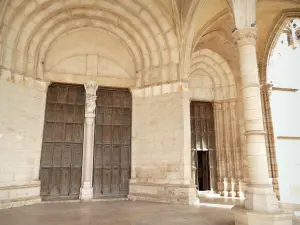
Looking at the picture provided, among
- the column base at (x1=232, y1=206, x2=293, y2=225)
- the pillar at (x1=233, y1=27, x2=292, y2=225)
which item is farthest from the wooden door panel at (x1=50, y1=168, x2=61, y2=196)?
the column base at (x1=232, y1=206, x2=293, y2=225)

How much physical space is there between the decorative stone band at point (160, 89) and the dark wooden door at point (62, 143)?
1785mm

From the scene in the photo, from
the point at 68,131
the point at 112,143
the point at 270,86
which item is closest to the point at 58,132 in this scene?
the point at 68,131

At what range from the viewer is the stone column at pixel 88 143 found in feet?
22.5

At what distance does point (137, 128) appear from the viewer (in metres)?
7.42

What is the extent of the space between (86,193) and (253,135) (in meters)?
5.01

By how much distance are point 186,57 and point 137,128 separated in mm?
2652

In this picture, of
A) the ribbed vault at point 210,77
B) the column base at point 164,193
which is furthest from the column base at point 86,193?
the ribbed vault at point 210,77

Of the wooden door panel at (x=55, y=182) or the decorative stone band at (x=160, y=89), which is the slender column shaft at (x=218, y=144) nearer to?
the decorative stone band at (x=160, y=89)

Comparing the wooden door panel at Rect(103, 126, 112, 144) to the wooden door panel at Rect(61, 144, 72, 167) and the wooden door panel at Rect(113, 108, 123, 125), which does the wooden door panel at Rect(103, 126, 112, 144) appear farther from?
the wooden door panel at Rect(61, 144, 72, 167)

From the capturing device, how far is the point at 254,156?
391 cm

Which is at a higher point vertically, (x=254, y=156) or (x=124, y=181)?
(x=254, y=156)

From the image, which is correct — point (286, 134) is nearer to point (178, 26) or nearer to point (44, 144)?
point (178, 26)

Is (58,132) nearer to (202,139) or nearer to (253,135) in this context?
(202,139)

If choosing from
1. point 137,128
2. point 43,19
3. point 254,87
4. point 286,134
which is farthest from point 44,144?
point 286,134
